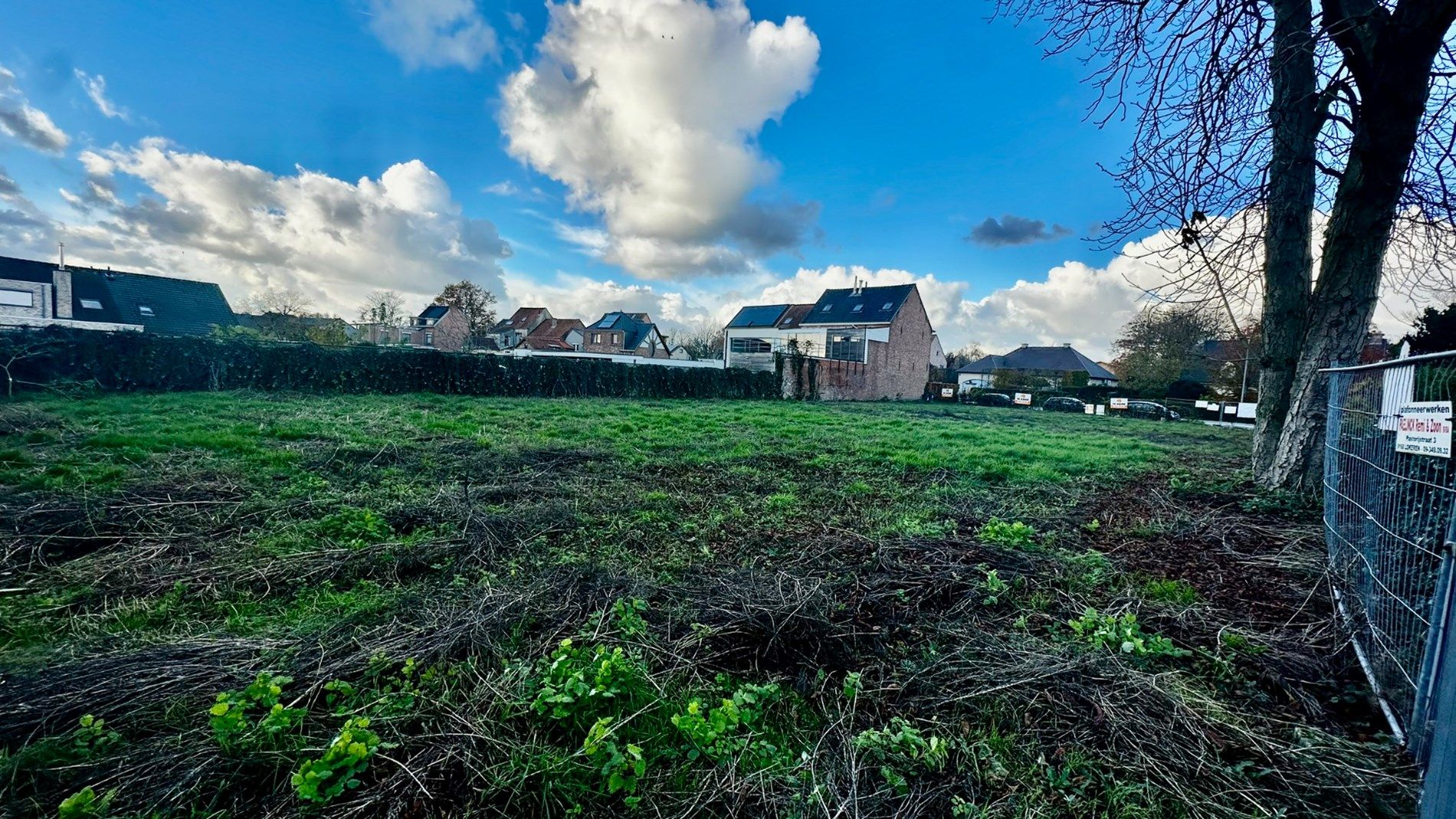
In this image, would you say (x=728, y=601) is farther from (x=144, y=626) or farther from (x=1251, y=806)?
(x=144, y=626)

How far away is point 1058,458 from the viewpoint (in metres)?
8.90

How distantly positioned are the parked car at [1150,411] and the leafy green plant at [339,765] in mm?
32990

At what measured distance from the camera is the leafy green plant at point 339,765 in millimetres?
1552

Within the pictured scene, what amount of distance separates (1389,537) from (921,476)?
182 inches

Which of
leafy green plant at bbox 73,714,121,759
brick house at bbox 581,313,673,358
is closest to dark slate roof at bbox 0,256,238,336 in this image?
brick house at bbox 581,313,673,358

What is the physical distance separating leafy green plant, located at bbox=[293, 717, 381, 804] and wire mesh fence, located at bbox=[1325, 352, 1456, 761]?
297cm

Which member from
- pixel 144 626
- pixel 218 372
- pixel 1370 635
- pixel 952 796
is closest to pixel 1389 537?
pixel 1370 635

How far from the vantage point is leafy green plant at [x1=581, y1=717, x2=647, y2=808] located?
169 cm

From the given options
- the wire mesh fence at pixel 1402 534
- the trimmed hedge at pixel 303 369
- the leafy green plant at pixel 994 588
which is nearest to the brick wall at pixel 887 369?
the trimmed hedge at pixel 303 369

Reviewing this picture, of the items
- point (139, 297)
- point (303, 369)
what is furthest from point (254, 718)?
point (139, 297)

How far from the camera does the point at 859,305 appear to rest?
113 feet

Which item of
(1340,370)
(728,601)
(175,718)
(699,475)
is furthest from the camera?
(699,475)

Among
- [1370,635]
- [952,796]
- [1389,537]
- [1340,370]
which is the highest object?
[1340,370]

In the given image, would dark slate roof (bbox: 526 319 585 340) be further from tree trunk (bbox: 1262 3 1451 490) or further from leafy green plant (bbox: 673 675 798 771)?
leafy green plant (bbox: 673 675 798 771)
